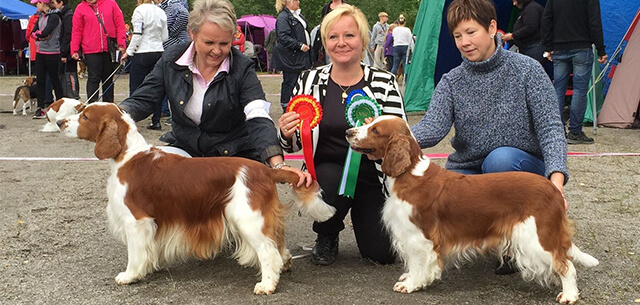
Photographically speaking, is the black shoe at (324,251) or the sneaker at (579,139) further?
the sneaker at (579,139)

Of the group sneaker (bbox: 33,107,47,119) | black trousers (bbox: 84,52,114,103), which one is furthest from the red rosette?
sneaker (bbox: 33,107,47,119)

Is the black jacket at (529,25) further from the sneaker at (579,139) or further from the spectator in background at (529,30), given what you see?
the sneaker at (579,139)

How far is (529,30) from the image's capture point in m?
7.81

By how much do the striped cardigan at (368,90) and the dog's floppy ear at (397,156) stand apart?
0.58 meters

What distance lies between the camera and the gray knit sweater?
307cm

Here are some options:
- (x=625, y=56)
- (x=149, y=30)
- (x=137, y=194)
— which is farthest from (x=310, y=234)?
(x=625, y=56)

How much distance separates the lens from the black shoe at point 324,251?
11.1 ft

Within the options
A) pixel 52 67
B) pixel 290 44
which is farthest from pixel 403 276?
pixel 52 67

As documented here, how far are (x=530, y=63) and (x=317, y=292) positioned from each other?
153 centimetres

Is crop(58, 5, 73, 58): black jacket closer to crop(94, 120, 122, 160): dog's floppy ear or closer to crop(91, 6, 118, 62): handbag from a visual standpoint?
crop(91, 6, 118, 62): handbag

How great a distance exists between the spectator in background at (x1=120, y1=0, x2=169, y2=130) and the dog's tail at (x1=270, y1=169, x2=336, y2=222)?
5528 mm

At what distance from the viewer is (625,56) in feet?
27.1

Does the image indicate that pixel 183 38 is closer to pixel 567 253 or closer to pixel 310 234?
pixel 310 234

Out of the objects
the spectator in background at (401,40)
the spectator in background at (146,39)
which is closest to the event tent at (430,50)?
the spectator in background at (146,39)
